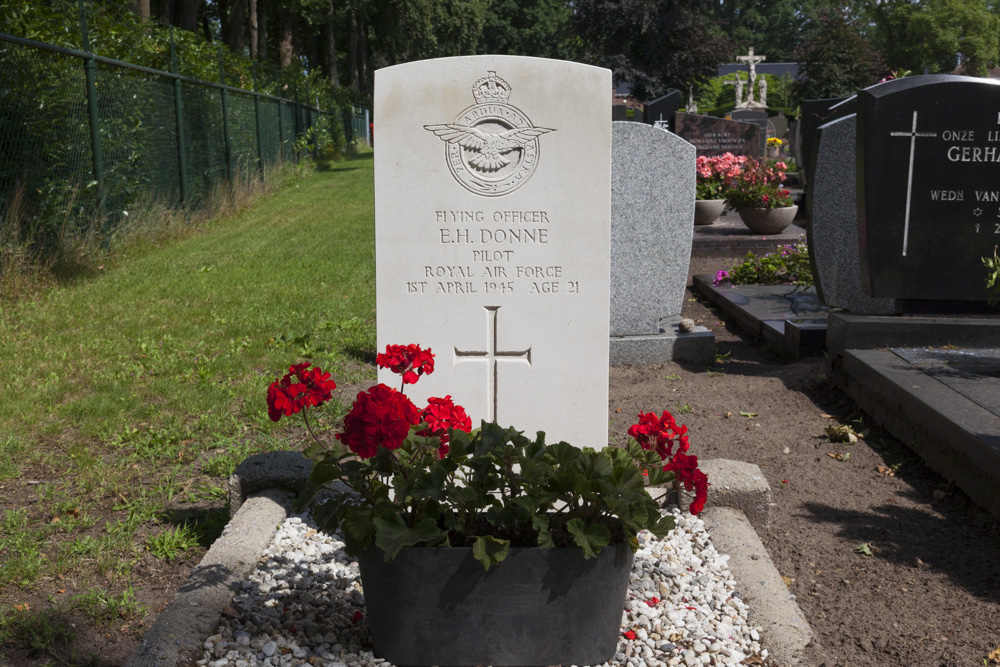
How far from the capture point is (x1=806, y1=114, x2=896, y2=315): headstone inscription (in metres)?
6.58

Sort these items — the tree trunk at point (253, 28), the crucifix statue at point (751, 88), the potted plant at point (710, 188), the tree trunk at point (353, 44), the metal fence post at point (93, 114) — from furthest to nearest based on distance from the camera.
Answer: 1. the tree trunk at point (353, 44)
2. the crucifix statue at point (751, 88)
3. the tree trunk at point (253, 28)
4. the potted plant at point (710, 188)
5. the metal fence post at point (93, 114)

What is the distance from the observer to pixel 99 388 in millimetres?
5250

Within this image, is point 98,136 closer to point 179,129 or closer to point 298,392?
point 179,129

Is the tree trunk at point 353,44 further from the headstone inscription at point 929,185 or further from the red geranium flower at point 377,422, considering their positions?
the red geranium flower at point 377,422

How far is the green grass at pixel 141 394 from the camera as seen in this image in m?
3.40

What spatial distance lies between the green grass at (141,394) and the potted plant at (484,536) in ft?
3.47

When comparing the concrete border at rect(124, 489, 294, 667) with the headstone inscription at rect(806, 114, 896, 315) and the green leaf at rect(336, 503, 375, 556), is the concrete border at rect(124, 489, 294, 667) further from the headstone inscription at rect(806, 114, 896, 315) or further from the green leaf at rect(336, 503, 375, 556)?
the headstone inscription at rect(806, 114, 896, 315)

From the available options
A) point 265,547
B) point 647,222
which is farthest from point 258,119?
point 265,547

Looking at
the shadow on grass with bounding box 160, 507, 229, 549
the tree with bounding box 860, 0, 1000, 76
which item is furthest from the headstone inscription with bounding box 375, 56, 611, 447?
the tree with bounding box 860, 0, 1000, 76

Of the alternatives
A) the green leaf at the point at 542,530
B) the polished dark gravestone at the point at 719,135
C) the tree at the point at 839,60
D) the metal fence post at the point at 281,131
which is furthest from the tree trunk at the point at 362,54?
the green leaf at the point at 542,530

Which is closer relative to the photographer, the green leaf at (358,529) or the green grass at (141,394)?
the green leaf at (358,529)

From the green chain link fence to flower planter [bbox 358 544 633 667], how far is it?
672 cm

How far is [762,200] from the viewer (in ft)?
36.5

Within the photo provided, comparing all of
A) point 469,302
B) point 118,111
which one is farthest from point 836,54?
point 469,302
